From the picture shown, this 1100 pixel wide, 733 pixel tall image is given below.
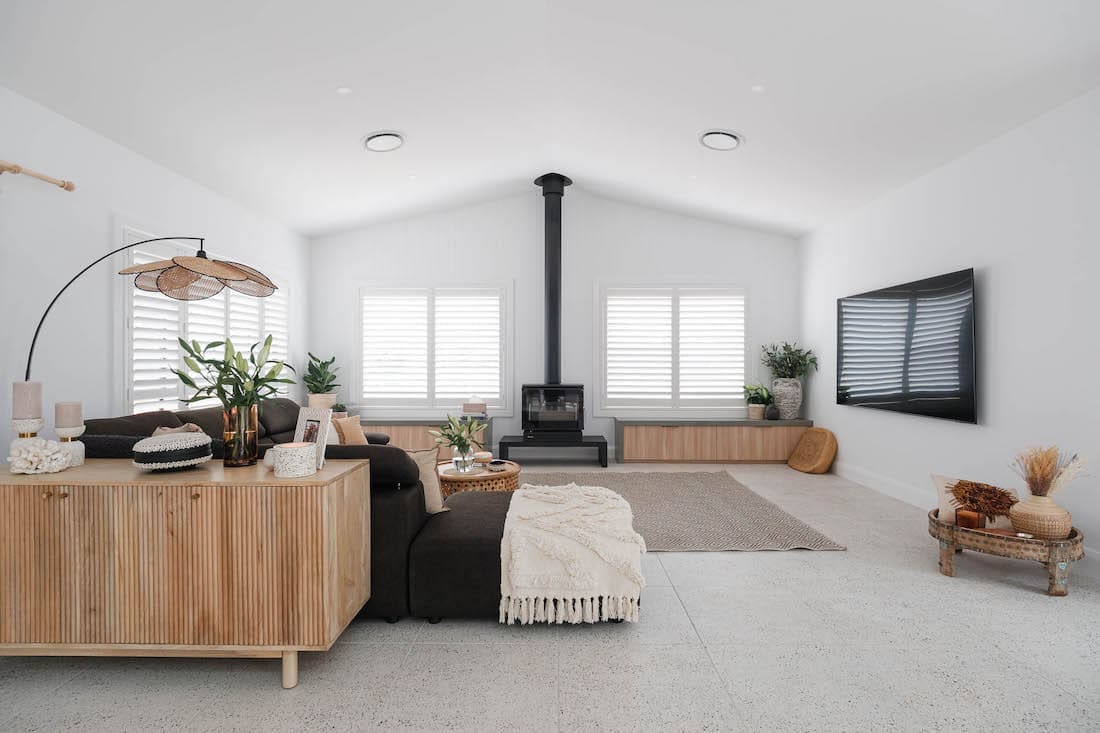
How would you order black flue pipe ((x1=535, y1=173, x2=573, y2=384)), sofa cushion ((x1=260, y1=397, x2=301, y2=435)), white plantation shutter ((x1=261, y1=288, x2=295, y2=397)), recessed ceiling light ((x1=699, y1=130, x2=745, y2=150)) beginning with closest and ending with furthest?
recessed ceiling light ((x1=699, y1=130, x2=745, y2=150)) < sofa cushion ((x1=260, y1=397, x2=301, y2=435)) < white plantation shutter ((x1=261, y1=288, x2=295, y2=397)) < black flue pipe ((x1=535, y1=173, x2=573, y2=384))

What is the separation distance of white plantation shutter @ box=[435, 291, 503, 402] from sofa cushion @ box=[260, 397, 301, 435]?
2201 millimetres

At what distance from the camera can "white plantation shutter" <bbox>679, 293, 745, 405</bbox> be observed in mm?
7012

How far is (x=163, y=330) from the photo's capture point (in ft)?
14.2

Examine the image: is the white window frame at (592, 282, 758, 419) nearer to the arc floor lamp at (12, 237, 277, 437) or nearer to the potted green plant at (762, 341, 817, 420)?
the potted green plant at (762, 341, 817, 420)

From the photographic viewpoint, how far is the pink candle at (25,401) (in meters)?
2.43

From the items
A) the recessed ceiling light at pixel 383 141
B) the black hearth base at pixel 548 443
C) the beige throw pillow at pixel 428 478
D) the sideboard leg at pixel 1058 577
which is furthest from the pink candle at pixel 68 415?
the sideboard leg at pixel 1058 577

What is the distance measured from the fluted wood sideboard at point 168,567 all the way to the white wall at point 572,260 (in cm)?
496

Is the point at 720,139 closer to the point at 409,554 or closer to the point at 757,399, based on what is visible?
the point at 757,399

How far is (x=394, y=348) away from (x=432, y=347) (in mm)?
482

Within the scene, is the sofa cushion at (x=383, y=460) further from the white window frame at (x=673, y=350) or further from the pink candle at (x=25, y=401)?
the white window frame at (x=673, y=350)

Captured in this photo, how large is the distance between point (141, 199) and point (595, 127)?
11.9 ft

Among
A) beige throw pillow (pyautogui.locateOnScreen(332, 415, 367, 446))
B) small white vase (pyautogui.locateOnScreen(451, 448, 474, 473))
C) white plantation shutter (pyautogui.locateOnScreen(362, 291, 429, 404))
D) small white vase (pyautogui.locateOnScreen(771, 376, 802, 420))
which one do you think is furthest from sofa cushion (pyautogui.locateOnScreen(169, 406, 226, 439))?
small white vase (pyautogui.locateOnScreen(771, 376, 802, 420))

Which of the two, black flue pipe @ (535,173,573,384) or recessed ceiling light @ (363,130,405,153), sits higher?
recessed ceiling light @ (363,130,405,153)

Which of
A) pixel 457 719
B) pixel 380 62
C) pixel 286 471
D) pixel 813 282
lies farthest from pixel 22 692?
pixel 813 282
